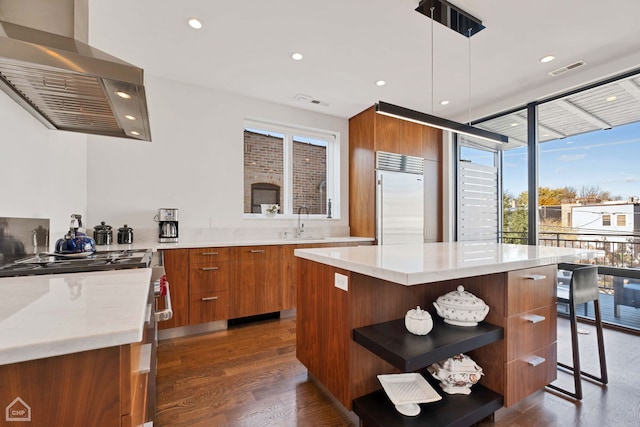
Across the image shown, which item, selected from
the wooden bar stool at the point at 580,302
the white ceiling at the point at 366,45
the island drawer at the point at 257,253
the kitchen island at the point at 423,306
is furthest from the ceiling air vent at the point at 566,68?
the island drawer at the point at 257,253

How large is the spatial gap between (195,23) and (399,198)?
3.11 metres

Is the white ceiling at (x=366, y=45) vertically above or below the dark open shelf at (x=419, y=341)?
above

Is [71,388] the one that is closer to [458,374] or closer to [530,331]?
[458,374]

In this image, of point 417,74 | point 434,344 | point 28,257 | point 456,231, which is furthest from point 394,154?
point 28,257

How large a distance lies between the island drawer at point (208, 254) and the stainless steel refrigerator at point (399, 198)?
2.07 metres

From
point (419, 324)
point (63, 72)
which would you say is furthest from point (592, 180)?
point (63, 72)

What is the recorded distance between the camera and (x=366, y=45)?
103 inches

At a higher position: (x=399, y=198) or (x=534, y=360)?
(x=399, y=198)

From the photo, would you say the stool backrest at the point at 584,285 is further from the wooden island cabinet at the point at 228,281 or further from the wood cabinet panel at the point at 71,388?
the wood cabinet panel at the point at 71,388

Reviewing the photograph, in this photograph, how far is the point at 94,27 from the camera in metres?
2.34

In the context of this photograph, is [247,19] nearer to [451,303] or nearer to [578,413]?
[451,303]

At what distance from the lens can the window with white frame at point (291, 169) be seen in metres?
3.96

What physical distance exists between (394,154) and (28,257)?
388cm

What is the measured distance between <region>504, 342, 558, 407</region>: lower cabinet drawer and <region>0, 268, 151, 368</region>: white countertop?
1.85m
